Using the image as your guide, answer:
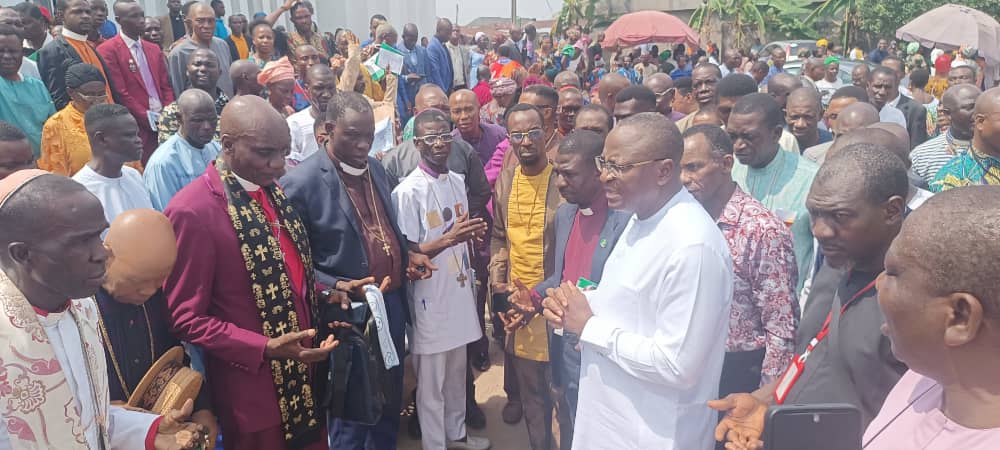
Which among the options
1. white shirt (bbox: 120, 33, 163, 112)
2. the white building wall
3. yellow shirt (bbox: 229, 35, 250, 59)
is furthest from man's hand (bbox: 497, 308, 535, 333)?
the white building wall

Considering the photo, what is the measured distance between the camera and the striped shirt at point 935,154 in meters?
5.18

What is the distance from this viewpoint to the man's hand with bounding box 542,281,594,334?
2631mm

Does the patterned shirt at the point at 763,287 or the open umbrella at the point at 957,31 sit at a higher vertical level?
the open umbrella at the point at 957,31

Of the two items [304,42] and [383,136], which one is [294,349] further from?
[304,42]

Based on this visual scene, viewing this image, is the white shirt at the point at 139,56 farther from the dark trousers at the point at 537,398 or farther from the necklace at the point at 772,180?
the necklace at the point at 772,180

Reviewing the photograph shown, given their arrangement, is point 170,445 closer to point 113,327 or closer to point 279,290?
point 113,327

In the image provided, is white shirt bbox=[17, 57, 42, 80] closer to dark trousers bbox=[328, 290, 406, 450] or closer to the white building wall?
dark trousers bbox=[328, 290, 406, 450]

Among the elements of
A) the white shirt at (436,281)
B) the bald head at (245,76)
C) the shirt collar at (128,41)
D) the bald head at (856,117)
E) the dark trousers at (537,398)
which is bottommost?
the dark trousers at (537,398)

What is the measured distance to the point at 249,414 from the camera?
3.04 m

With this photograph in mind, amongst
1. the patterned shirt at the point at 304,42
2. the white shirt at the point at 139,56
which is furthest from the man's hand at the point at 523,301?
the patterned shirt at the point at 304,42

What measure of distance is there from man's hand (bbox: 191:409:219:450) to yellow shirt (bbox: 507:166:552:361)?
1.87 metres

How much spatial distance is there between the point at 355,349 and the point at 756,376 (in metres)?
1.89

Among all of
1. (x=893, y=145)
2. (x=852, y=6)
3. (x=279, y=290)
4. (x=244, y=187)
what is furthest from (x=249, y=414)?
(x=852, y=6)

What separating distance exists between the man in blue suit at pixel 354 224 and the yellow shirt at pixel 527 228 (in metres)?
0.70
